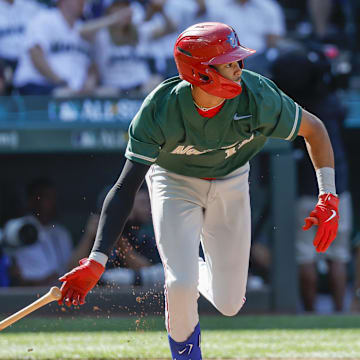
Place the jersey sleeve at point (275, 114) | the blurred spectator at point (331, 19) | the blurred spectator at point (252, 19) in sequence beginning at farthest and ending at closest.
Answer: the blurred spectator at point (331, 19)
the blurred spectator at point (252, 19)
the jersey sleeve at point (275, 114)

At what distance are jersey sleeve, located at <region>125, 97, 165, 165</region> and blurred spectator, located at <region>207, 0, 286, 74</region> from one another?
4.19m

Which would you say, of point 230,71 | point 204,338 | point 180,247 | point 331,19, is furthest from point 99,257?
point 331,19

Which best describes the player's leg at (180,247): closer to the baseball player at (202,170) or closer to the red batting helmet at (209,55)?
the baseball player at (202,170)

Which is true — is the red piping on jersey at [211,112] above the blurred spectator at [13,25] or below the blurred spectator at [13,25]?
above

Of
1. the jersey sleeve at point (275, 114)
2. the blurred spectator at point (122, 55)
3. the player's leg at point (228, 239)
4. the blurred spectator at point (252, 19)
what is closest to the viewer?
the jersey sleeve at point (275, 114)

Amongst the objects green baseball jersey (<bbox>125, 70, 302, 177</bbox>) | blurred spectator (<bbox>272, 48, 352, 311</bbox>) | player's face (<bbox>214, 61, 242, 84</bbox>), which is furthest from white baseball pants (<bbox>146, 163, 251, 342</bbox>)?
blurred spectator (<bbox>272, 48, 352, 311</bbox>)

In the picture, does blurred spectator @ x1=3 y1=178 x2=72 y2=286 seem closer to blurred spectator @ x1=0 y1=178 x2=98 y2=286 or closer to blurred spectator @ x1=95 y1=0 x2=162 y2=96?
blurred spectator @ x1=0 y1=178 x2=98 y2=286

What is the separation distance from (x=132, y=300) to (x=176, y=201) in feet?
9.37

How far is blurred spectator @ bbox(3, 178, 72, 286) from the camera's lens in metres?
6.74

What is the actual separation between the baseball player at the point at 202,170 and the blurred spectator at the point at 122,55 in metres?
3.58

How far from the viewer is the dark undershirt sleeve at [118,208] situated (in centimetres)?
314

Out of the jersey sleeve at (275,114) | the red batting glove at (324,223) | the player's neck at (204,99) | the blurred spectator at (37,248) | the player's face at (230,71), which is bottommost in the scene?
the blurred spectator at (37,248)

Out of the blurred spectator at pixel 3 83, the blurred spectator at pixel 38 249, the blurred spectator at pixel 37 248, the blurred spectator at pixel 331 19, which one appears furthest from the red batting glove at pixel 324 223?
the blurred spectator at pixel 331 19

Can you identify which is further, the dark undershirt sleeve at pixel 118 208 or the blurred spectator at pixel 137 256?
the blurred spectator at pixel 137 256
